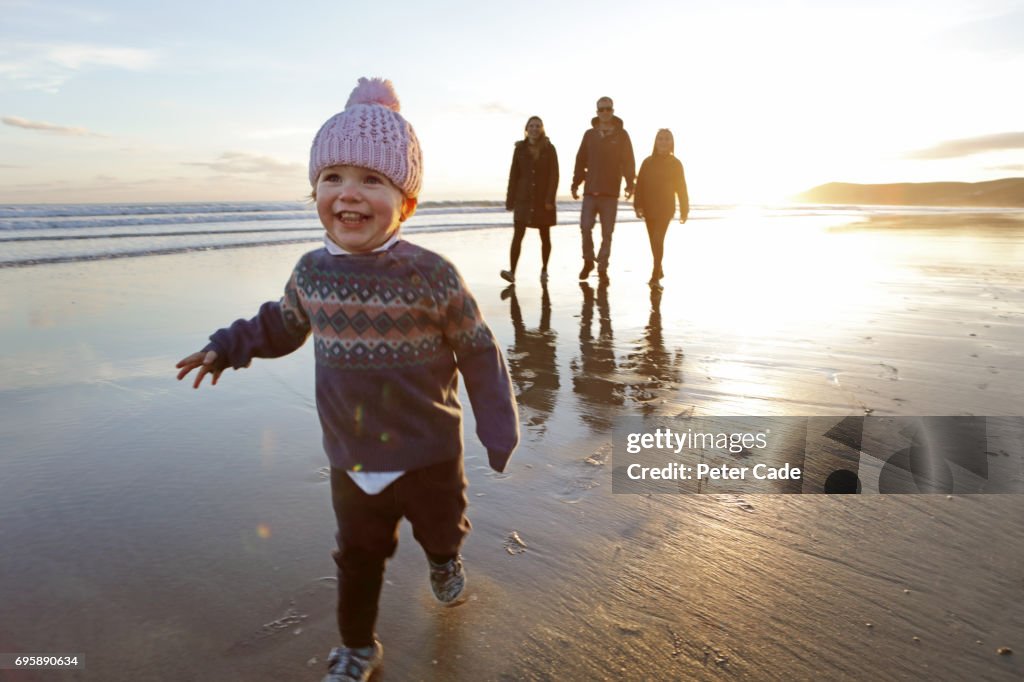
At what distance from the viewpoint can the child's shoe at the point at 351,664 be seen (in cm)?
161

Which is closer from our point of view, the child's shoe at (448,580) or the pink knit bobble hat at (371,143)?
the pink knit bobble hat at (371,143)

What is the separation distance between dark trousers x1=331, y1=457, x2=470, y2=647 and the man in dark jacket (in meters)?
7.01

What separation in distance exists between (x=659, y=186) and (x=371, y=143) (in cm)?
739

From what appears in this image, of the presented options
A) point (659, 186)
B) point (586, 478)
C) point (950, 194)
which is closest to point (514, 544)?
point (586, 478)

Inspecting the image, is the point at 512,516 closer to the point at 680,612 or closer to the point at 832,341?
the point at 680,612

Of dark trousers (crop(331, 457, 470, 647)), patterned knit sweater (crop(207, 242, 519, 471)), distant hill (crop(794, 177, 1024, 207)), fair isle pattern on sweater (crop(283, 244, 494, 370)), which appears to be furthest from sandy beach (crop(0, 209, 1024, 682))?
distant hill (crop(794, 177, 1024, 207))

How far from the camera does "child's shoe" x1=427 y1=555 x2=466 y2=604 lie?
1857 millimetres

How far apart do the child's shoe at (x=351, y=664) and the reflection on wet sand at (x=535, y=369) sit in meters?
1.71

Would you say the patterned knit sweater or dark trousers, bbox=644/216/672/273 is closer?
the patterned knit sweater

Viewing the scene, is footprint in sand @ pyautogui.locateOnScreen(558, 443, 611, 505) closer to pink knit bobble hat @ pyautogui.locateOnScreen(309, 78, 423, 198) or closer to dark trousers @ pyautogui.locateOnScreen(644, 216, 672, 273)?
pink knit bobble hat @ pyautogui.locateOnScreen(309, 78, 423, 198)

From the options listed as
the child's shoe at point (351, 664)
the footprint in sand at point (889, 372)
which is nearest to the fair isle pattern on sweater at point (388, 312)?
the child's shoe at point (351, 664)

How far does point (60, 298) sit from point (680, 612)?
751 centimetres

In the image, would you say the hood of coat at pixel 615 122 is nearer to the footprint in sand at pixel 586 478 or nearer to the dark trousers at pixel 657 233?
the dark trousers at pixel 657 233

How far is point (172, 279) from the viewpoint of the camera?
8523 millimetres
